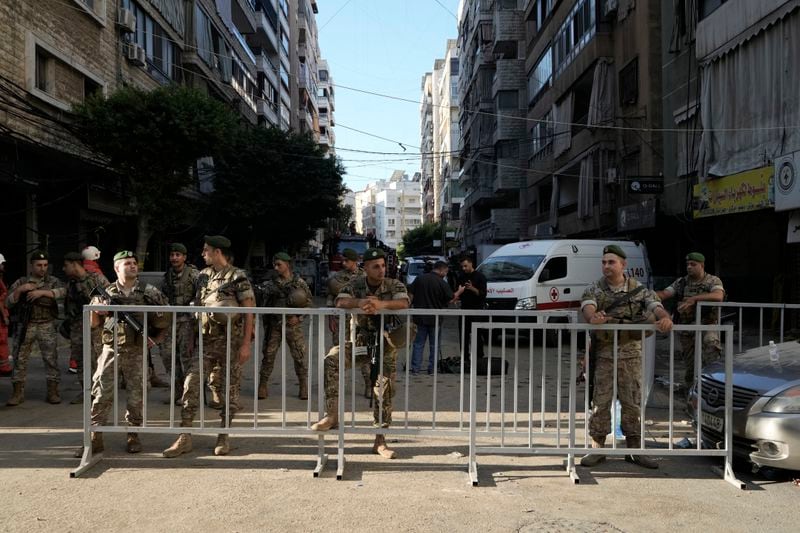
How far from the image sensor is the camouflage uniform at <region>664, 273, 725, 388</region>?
732 centimetres

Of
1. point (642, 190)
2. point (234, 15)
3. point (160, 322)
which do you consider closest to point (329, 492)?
point (160, 322)

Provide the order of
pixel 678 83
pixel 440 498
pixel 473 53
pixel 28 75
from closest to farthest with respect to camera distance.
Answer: pixel 440 498, pixel 28 75, pixel 678 83, pixel 473 53

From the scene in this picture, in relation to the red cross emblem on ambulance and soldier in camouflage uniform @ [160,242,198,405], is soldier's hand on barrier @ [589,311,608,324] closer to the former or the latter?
soldier in camouflage uniform @ [160,242,198,405]

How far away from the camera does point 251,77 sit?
37062 mm

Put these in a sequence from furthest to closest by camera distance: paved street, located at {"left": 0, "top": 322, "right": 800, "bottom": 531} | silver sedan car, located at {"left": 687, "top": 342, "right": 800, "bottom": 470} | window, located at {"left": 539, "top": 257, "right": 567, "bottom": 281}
→ window, located at {"left": 539, "top": 257, "right": 567, "bottom": 281} → silver sedan car, located at {"left": 687, "top": 342, "right": 800, "bottom": 470} → paved street, located at {"left": 0, "top": 322, "right": 800, "bottom": 531}

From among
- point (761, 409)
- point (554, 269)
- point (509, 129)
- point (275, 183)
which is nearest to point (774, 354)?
point (761, 409)

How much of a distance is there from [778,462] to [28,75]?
15.8 metres

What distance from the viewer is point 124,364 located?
5.51m

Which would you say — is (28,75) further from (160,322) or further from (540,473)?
(540,473)

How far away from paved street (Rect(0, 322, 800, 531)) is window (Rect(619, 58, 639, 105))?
17836mm

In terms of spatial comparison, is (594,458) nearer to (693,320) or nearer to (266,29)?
(693,320)

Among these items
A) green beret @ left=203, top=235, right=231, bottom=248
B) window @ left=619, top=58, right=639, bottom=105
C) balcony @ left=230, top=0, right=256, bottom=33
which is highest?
balcony @ left=230, top=0, right=256, bottom=33

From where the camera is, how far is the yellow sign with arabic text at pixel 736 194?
13.7 metres

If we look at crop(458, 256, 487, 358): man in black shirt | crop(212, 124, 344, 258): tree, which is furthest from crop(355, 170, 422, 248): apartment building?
crop(458, 256, 487, 358): man in black shirt
